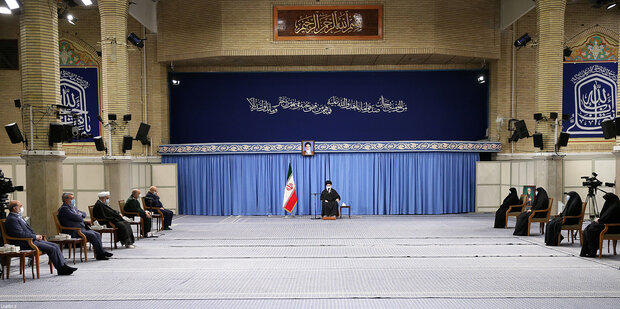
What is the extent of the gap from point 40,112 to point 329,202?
6979 mm

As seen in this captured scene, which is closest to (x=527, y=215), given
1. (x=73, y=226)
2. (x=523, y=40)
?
(x=523, y=40)

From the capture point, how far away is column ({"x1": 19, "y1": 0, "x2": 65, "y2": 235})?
7.51 metres

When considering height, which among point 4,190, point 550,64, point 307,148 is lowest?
point 4,190

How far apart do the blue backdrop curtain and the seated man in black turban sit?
106 cm

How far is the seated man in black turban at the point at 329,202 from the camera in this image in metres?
12.1

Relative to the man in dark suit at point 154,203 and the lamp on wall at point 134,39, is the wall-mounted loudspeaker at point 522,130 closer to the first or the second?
the man in dark suit at point 154,203

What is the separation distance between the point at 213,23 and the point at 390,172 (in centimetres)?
653

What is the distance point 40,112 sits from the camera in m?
7.61

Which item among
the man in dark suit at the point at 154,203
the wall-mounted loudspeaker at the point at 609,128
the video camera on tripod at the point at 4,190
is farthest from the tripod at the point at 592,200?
the video camera on tripod at the point at 4,190

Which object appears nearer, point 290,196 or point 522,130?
point 522,130

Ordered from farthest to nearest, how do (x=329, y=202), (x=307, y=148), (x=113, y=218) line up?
(x=307, y=148) → (x=329, y=202) → (x=113, y=218)

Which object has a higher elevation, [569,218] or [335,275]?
[569,218]

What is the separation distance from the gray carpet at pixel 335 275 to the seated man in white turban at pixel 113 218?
0.23m

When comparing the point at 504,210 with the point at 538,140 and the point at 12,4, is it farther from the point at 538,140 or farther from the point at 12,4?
the point at 12,4
